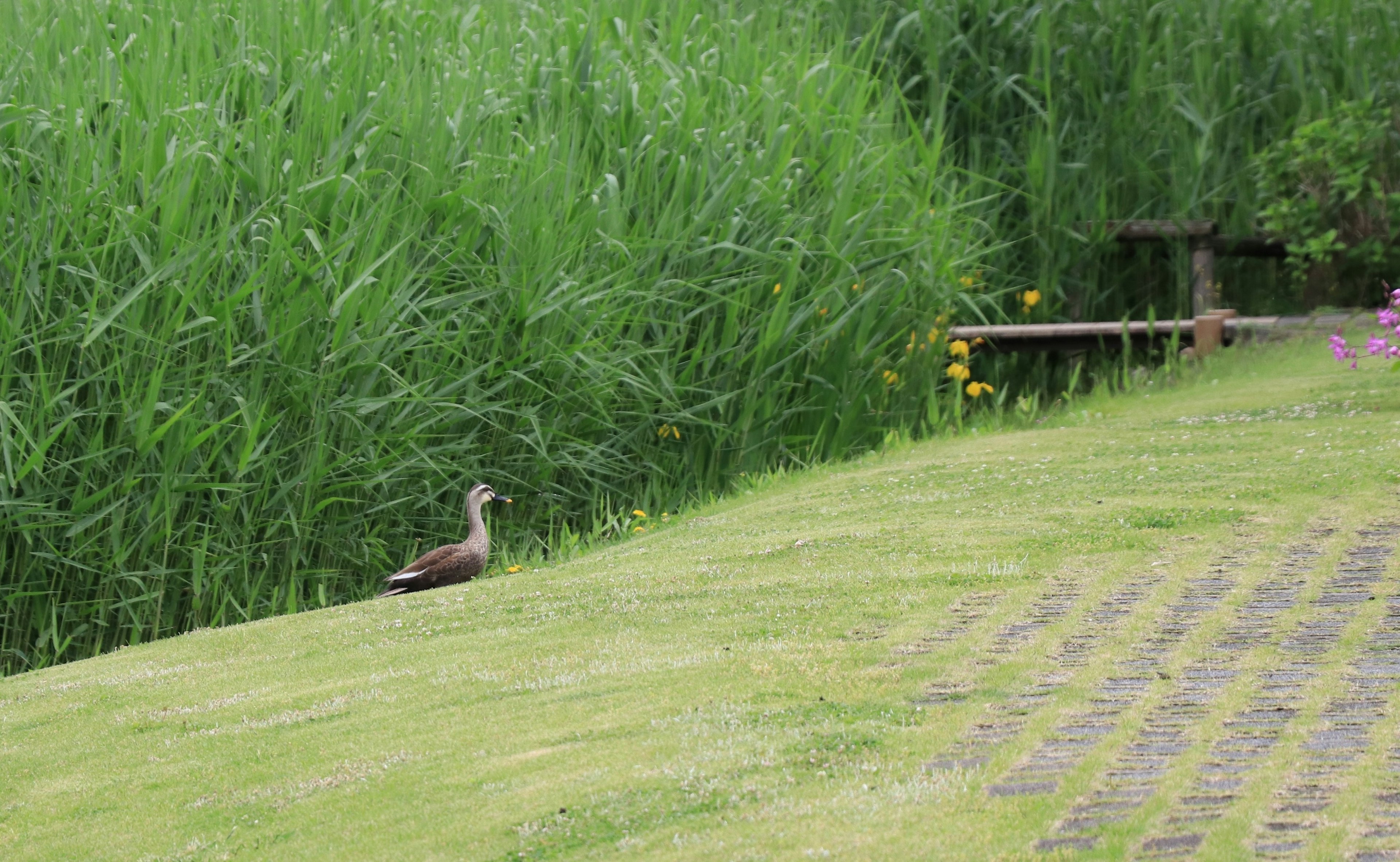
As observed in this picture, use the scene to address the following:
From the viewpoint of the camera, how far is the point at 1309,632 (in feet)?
18.6

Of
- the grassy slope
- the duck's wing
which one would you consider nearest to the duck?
the duck's wing

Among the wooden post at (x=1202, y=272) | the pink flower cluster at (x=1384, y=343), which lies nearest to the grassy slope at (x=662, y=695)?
the pink flower cluster at (x=1384, y=343)

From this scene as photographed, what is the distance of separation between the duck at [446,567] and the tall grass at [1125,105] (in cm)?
885

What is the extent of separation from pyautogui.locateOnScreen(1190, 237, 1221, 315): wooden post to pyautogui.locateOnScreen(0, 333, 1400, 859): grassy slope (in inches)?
252

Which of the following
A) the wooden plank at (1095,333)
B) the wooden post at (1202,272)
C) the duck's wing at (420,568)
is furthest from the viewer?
the wooden post at (1202,272)

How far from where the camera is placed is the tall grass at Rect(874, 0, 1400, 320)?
16.2 meters

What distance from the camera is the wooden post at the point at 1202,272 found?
51.4 ft

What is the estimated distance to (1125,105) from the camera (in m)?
16.6

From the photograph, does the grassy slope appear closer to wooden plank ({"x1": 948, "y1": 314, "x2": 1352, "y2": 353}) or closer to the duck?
the duck

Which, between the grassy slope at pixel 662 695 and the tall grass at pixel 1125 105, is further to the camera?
the tall grass at pixel 1125 105

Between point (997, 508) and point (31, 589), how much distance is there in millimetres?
5148

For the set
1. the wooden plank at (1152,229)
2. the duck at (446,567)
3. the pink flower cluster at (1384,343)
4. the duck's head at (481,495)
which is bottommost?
the duck at (446,567)

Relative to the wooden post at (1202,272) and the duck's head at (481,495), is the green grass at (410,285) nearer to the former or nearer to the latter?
the duck's head at (481,495)

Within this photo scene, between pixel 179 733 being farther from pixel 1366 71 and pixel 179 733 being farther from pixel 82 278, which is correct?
pixel 1366 71
